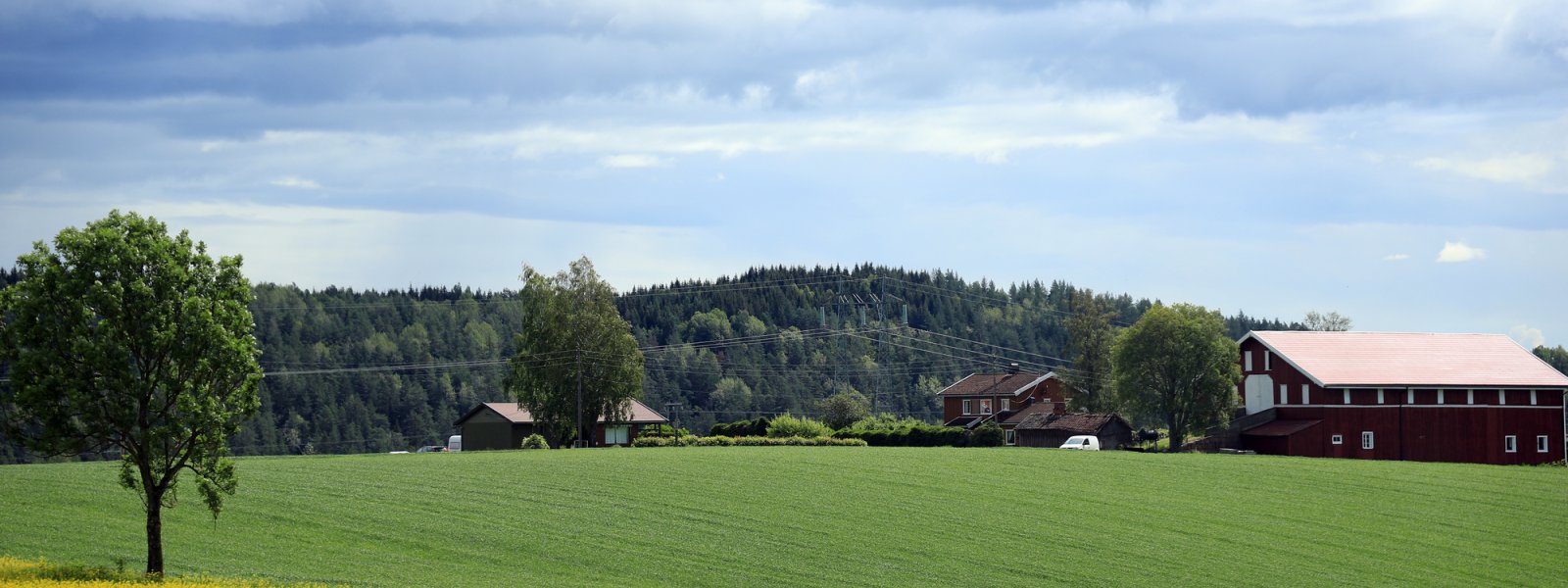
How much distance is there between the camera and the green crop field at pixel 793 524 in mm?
33531

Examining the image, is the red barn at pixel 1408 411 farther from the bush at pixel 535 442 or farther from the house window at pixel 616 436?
the house window at pixel 616 436

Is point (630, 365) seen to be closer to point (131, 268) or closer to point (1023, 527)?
point (1023, 527)

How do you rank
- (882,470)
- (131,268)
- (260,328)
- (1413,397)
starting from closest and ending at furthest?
1. (131,268)
2. (882,470)
3. (1413,397)
4. (260,328)

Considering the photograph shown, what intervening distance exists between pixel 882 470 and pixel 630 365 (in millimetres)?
38111

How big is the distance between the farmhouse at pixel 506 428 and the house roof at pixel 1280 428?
4783 centimetres

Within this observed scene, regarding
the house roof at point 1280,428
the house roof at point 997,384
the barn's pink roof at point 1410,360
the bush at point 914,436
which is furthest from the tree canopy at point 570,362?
the barn's pink roof at point 1410,360

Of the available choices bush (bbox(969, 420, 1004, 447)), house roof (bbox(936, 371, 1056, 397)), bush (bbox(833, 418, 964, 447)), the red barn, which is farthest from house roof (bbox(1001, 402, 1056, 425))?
bush (bbox(833, 418, 964, 447))

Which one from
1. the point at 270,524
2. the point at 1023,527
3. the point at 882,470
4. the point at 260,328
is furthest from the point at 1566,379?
the point at 260,328

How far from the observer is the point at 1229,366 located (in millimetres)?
86875

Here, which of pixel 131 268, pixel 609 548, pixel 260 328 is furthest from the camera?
pixel 260 328

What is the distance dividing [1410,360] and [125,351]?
3365 inches

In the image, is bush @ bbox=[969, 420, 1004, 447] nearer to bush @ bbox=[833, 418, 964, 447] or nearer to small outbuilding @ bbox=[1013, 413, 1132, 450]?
bush @ bbox=[833, 418, 964, 447]

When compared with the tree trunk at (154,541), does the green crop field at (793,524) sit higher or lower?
lower

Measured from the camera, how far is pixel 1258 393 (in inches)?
3551
